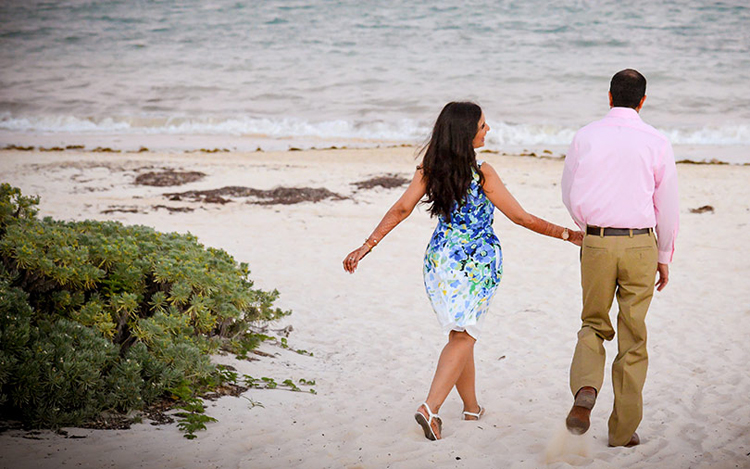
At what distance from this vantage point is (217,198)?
1141 centimetres

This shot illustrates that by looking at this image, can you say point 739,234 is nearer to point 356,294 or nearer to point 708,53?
point 356,294

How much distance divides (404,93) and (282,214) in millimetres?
15065

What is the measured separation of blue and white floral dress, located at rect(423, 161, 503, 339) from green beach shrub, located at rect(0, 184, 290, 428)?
1501 millimetres

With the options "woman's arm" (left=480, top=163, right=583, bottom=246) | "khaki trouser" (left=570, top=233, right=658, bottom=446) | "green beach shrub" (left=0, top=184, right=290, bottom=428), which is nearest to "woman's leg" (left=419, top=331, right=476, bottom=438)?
"khaki trouser" (left=570, top=233, right=658, bottom=446)

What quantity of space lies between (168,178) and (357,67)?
16385 mm

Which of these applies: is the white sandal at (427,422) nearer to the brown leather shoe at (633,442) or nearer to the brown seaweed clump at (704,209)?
the brown leather shoe at (633,442)

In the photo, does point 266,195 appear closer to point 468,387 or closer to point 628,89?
point 468,387

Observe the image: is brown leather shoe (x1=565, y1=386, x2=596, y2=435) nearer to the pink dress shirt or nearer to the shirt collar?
the pink dress shirt

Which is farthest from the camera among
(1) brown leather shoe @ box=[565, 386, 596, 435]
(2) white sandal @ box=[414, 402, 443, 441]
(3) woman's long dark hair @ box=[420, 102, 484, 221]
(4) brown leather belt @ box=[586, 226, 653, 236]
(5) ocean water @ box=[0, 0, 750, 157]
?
(5) ocean water @ box=[0, 0, 750, 157]

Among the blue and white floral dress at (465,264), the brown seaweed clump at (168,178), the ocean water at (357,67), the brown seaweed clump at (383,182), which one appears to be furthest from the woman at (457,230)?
the ocean water at (357,67)

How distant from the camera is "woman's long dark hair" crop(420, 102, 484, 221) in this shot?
374 cm

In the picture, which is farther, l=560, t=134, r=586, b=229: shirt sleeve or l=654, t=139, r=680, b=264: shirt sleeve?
l=560, t=134, r=586, b=229: shirt sleeve

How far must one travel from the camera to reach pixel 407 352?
18.7ft

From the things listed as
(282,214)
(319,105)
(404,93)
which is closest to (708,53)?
(404,93)
